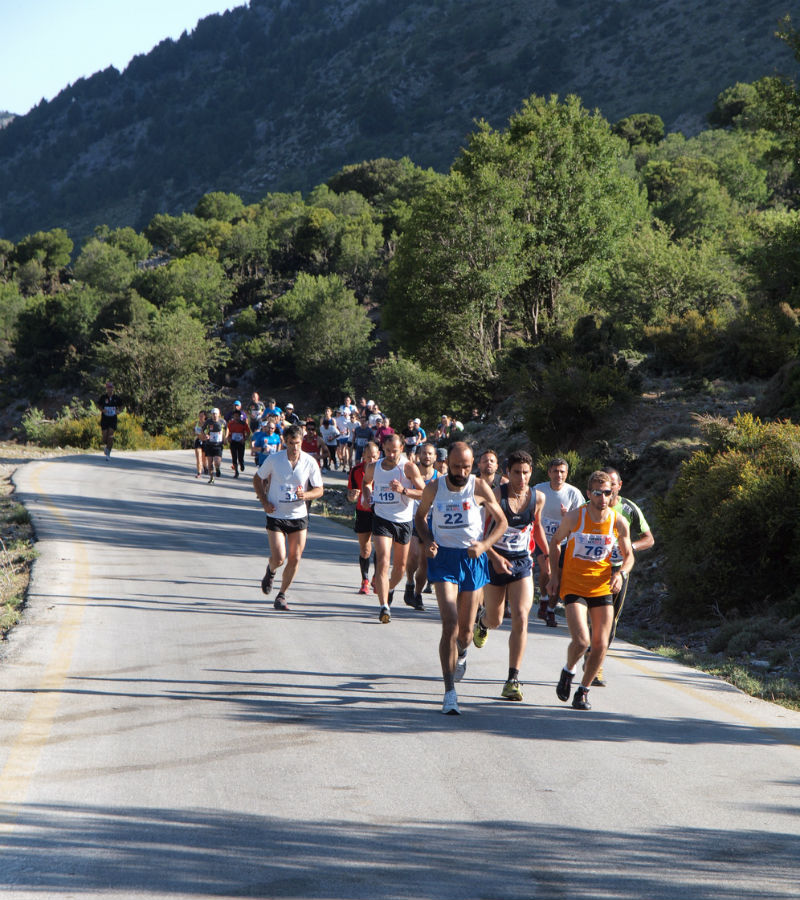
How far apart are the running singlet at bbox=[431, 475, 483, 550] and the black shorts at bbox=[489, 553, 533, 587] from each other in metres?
0.65

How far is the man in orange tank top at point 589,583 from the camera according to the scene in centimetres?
718

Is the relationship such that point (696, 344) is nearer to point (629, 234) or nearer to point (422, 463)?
point (629, 234)

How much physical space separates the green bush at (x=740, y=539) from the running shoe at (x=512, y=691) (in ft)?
18.4

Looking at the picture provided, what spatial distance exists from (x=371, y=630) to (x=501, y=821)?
5.07 m

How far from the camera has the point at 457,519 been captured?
711 cm

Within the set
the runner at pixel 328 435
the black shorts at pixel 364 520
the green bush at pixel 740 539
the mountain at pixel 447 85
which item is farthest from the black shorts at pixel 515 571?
the mountain at pixel 447 85

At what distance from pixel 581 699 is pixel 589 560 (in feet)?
3.33

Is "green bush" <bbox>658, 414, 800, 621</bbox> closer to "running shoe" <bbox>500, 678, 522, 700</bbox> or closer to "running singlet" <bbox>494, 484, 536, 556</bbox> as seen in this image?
"running singlet" <bbox>494, 484, 536, 556</bbox>

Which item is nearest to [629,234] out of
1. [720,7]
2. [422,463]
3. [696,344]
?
[696,344]

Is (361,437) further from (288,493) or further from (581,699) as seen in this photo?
(581,699)

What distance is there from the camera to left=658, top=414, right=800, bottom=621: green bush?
1231 centimetres

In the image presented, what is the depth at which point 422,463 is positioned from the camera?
10938mm

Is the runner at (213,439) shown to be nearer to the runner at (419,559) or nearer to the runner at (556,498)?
the runner at (419,559)

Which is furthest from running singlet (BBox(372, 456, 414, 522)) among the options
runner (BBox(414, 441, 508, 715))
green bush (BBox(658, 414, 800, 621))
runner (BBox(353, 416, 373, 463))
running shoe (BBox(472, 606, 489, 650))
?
runner (BBox(353, 416, 373, 463))
